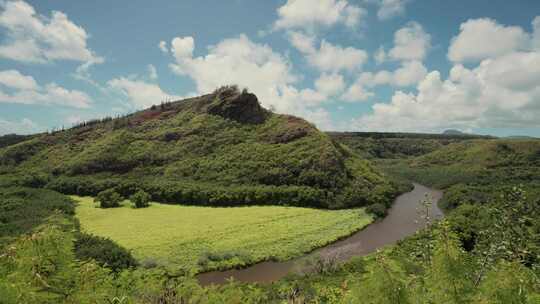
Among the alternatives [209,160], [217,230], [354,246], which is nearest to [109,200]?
[209,160]

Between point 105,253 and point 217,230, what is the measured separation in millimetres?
16832

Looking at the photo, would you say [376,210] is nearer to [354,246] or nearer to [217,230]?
[354,246]

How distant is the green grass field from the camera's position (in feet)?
119

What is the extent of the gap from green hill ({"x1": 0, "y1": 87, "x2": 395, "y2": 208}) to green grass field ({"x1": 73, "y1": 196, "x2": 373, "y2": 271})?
6598 mm

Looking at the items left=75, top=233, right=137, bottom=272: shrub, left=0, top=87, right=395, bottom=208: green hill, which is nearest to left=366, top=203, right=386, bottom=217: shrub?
left=0, top=87, right=395, bottom=208: green hill

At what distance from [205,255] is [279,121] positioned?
6791cm

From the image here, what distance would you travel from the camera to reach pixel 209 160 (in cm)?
8569

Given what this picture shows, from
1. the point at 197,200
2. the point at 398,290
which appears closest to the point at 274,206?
the point at 197,200

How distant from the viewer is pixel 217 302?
11.7 metres

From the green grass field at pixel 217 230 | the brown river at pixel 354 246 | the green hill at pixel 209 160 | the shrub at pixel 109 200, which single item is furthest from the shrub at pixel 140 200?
the brown river at pixel 354 246

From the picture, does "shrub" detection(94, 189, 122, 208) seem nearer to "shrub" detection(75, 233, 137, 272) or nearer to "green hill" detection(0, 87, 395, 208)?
"green hill" detection(0, 87, 395, 208)

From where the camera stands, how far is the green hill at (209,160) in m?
66.8

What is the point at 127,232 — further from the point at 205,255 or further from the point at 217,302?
the point at 217,302

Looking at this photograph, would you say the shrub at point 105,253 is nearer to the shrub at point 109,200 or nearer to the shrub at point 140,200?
the shrub at point 140,200
